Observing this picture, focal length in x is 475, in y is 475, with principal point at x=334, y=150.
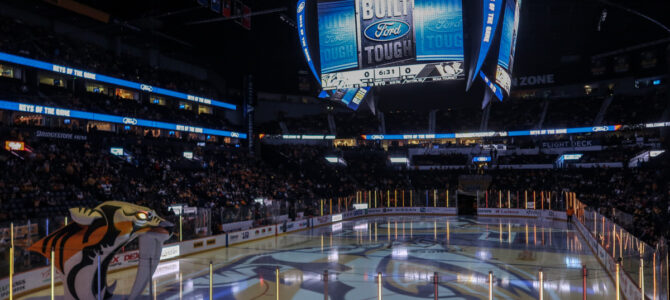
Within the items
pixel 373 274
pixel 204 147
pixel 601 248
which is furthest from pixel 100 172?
pixel 601 248

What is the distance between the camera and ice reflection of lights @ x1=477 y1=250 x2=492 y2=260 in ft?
59.7

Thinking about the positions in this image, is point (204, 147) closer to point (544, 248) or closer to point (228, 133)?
point (228, 133)

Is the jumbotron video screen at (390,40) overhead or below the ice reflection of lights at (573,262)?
overhead

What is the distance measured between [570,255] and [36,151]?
26414mm

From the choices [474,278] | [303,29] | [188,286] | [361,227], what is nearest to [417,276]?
[474,278]

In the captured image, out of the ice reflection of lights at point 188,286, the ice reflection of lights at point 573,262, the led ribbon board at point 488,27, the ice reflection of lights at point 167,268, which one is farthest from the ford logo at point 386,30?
the ice reflection of lights at point 188,286

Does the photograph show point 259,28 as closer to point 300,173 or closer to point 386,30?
point 300,173

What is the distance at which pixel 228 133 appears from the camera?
155ft

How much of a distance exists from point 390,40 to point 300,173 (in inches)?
873

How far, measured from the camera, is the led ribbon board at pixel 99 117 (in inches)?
1115

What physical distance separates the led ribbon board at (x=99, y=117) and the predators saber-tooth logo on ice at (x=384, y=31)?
20.2 metres

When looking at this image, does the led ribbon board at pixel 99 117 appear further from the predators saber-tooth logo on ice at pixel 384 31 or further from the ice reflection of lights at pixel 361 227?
the predators saber-tooth logo on ice at pixel 384 31

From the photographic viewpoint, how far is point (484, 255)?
1867 centimetres

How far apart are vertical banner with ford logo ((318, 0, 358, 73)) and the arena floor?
9.57 m
